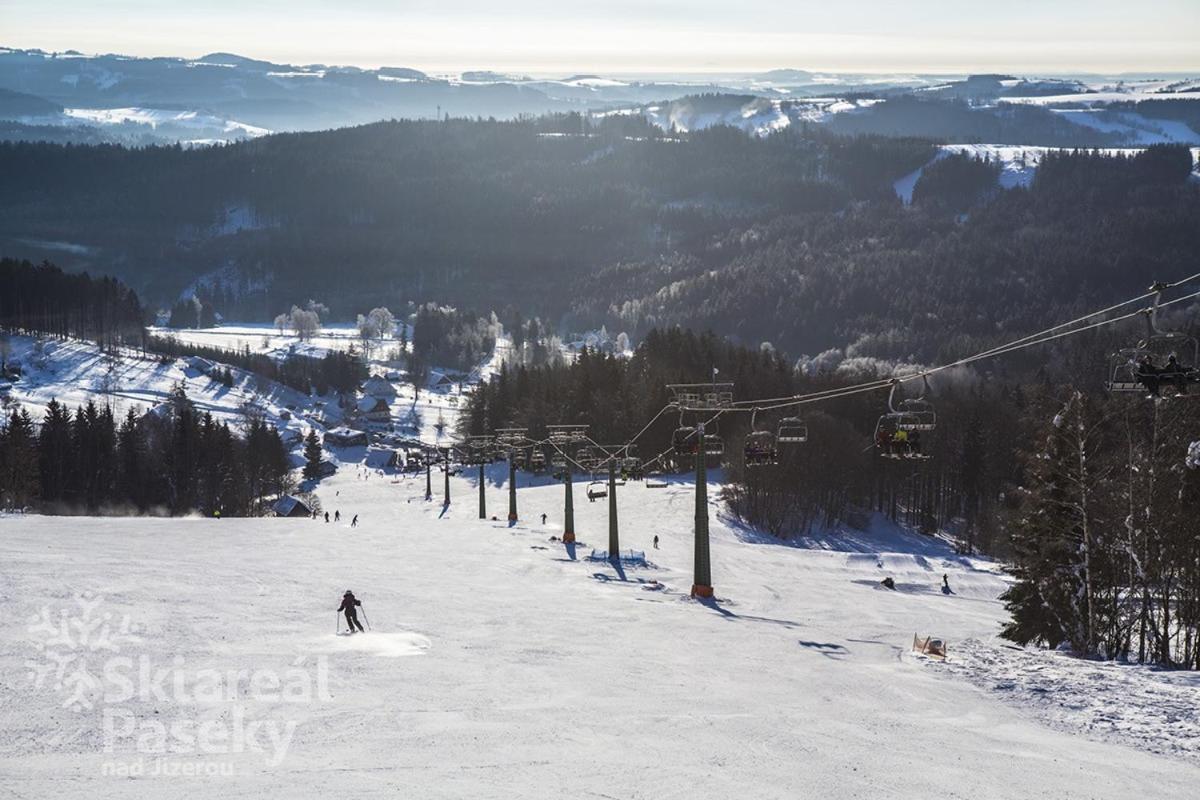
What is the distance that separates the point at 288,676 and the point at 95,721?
446cm

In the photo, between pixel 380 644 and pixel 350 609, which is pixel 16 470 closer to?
pixel 350 609

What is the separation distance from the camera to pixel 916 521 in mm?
92500

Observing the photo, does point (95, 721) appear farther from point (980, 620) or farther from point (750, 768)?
point (980, 620)

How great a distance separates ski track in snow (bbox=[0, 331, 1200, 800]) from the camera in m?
16.0

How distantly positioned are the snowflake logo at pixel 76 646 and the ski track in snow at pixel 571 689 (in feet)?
0.99

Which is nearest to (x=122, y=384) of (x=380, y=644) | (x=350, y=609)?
(x=350, y=609)

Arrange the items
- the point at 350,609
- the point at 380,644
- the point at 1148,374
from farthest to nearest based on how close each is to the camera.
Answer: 1. the point at 350,609
2. the point at 380,644
3. the point at 1148,374

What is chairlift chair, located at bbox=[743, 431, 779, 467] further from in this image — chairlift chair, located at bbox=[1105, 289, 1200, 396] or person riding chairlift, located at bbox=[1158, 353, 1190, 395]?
person riding chairlift, located at bbox=[1158, 353, 1190, 395]

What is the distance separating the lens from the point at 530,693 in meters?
21.2

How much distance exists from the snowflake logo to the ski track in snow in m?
0.30

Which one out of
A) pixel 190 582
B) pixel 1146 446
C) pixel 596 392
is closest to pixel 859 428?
pixel 596 392

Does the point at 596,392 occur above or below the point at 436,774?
above

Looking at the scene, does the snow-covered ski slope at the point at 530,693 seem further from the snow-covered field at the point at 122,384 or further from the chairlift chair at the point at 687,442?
the snow-covered field at the point at 122,384

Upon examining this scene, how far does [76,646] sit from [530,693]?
30.0 ft
